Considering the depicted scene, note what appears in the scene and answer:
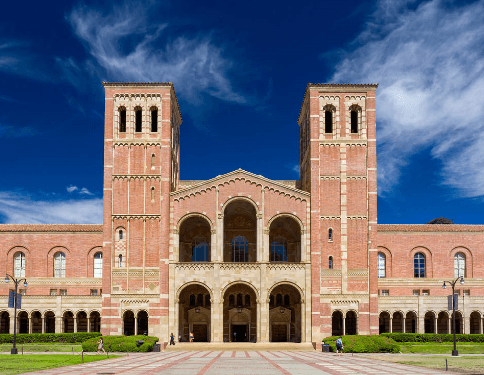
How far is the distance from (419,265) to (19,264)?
148ft

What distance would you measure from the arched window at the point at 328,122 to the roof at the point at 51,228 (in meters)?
27.3

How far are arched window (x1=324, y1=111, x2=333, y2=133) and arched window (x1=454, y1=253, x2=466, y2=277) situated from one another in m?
21.0

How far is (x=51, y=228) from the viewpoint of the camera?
59.9 m

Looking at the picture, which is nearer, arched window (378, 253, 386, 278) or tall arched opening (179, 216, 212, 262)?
tall arched opening (179, 216, 212, 262)

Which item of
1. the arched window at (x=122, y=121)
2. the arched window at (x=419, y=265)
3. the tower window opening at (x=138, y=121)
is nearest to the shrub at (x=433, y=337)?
the arched window at (x=419, y=265)

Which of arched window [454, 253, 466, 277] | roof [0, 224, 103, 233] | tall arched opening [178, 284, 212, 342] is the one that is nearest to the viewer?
tall arched opening [178, 284, 212, 342]

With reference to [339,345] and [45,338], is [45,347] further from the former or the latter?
[339,345]

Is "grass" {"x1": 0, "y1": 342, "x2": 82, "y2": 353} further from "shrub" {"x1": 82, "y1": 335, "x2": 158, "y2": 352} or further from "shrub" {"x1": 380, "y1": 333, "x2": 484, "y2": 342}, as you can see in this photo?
"shrub" {"x1": 380, "y1": 333, "x2": 484, "y2": 342}

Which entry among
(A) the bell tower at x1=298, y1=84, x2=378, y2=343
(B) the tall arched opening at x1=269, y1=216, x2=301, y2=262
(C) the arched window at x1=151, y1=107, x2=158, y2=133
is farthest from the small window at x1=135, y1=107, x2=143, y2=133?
(A) the bell tower at x1=298, y1=84, x2=378, y2=343

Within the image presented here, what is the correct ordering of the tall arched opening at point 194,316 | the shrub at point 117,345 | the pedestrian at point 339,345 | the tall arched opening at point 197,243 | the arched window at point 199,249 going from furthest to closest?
the arched window at point 199,249 → the tall arched opening at point 197,243 → the tall arched opening at point 194,316 → the shrub at point 117,345 → the pedestrian at point 339,345

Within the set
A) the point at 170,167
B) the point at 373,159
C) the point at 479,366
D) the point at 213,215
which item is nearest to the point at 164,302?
the point at 213,215

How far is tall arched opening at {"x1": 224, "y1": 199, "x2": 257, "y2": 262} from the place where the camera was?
2294 inches

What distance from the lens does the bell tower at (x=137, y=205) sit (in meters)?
51.3

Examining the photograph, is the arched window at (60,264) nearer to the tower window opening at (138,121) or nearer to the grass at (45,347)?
the grass at (45,347)
